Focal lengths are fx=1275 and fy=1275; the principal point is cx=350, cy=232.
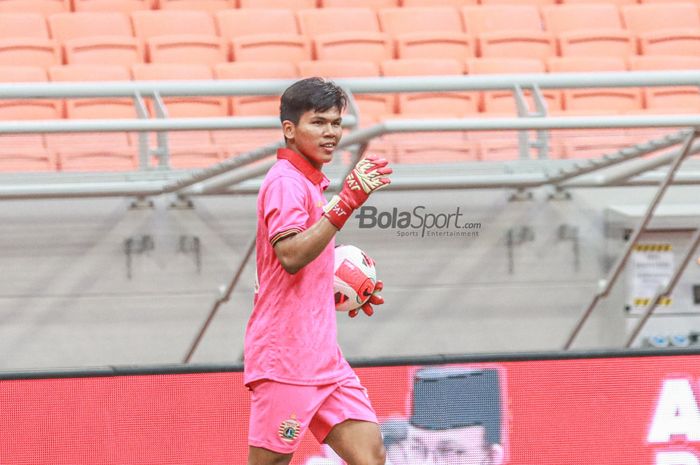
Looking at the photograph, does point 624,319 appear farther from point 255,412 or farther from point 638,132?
point 255,412

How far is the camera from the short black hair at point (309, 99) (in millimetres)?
3732

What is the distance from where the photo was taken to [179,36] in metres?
8.23

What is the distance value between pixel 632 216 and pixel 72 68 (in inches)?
136

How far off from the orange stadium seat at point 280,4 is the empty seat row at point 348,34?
1.15 feet

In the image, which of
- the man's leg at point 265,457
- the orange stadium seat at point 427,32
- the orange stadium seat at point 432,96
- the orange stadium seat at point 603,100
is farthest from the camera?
the orange stadium seat at point 427,32

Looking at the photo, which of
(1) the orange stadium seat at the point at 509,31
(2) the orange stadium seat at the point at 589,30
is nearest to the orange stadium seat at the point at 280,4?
(1) the orange stadium seat at the point at 509,31

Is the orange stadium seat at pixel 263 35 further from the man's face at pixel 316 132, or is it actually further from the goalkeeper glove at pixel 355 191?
the goalkeeper glove at pixel 355 191

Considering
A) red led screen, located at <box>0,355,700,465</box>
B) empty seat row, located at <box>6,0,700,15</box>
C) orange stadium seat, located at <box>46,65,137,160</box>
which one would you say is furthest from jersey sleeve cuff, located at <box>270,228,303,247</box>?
empty seat row, located at <box>6,0,700,15</box>

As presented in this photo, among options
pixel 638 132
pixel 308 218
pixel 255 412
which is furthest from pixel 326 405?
pixel 638 132

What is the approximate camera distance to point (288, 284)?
12.3 ft

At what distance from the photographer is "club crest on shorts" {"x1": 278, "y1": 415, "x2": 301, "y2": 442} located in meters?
3.79

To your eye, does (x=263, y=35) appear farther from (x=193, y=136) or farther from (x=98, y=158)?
(x=98, y=158)

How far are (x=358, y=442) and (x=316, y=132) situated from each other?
3.08 feet

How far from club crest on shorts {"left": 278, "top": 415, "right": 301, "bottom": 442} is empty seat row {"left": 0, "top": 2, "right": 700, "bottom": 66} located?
4707mm
